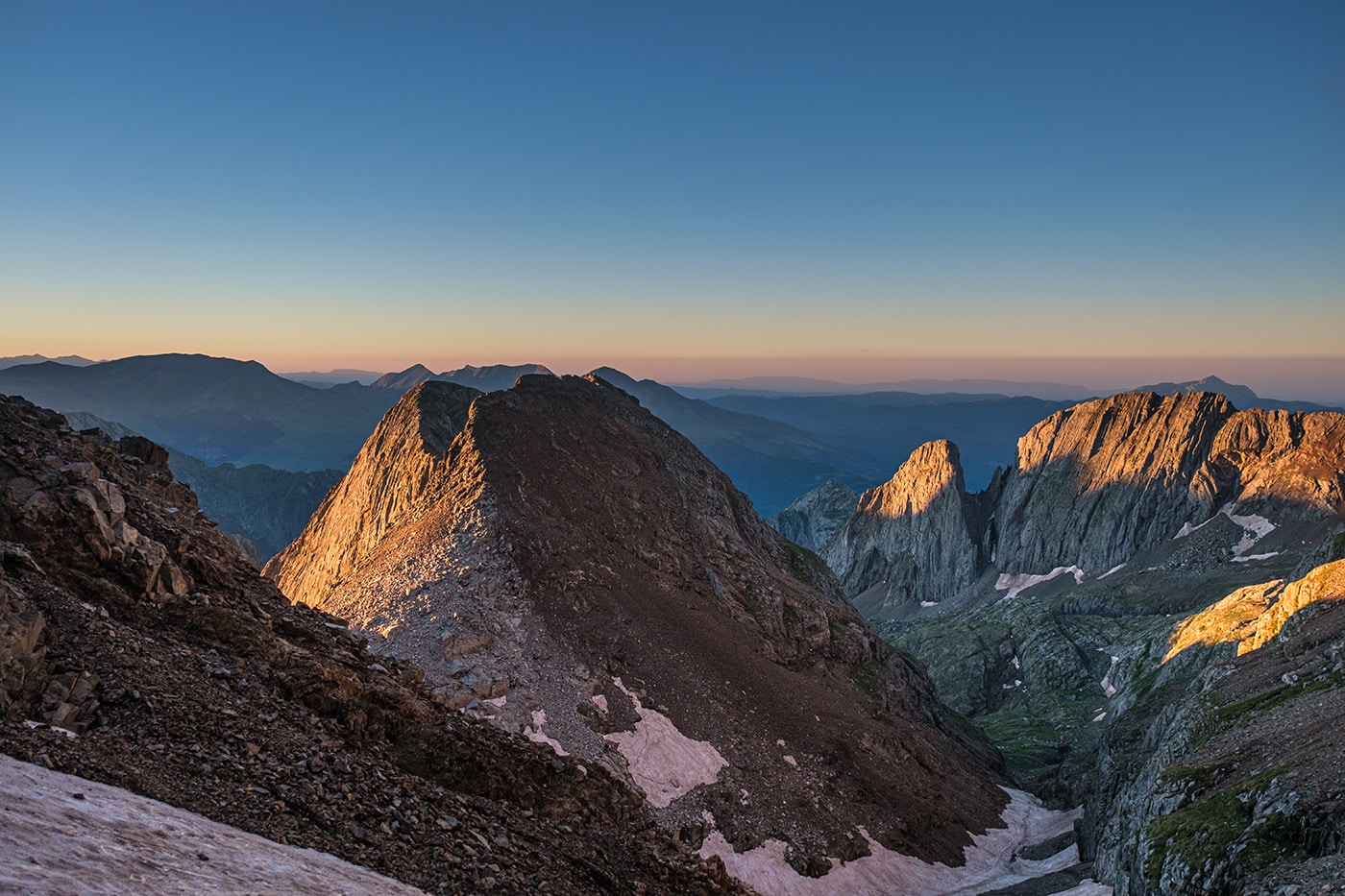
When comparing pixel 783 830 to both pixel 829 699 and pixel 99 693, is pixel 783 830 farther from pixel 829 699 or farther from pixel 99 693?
pixel 99 693

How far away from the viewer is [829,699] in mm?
75562

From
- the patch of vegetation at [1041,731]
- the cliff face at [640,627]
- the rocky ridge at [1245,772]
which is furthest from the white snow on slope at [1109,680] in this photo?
the rocky ridge at [1245,772]

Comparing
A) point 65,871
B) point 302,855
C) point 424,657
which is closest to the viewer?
point 65,871

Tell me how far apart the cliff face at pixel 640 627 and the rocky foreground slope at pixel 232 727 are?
75.3ft

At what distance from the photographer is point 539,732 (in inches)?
2135

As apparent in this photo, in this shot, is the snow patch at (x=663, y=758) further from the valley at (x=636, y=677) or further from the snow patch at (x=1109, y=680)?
the snow patch at (x=1109, y=680)

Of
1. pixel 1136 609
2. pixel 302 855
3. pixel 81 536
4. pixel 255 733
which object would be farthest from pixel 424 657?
pixel 1136 609

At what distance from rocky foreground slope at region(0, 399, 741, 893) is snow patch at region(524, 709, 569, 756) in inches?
1080

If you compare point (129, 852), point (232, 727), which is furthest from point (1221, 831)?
point (129, 852)

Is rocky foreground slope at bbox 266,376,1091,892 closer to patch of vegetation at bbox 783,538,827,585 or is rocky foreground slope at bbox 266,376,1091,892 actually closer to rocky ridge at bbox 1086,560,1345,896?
patch of vegetation at bbox 783,538,827,585

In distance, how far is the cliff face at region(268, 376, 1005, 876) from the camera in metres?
57.7

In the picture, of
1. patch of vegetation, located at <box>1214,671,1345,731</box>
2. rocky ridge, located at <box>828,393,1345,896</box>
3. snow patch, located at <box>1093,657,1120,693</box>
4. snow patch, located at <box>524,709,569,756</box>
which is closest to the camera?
rocky ridge, located at <box>828,393,1345,896</box>

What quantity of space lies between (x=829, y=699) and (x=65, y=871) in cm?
7131

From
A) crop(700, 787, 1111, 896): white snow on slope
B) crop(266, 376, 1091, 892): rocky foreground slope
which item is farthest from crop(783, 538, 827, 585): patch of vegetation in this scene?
crop(700, 787, 1111, 896): white snow on slope
